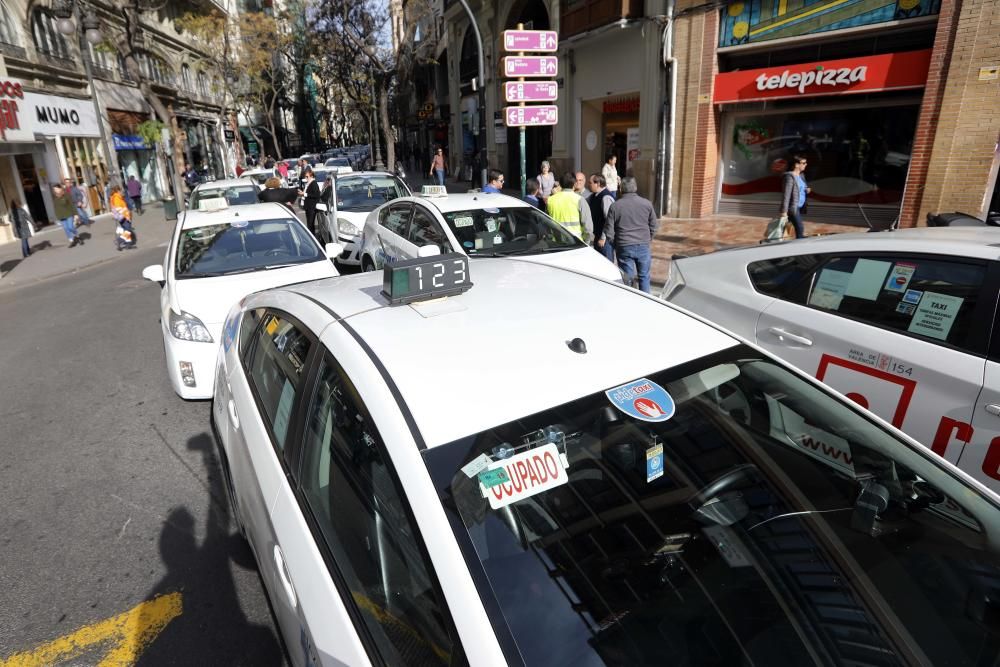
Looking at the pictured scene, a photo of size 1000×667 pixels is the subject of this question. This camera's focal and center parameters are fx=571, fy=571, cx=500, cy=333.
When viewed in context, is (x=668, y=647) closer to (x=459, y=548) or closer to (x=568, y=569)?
(x=568, y=569)

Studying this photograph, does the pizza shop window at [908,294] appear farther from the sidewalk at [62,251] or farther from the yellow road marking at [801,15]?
the sidewalk at [62,251]

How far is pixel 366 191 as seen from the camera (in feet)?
38.7

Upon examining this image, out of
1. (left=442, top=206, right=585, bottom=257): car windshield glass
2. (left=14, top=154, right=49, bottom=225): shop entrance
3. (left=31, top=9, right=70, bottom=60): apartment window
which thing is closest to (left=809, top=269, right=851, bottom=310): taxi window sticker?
(left=442, top=206, right=585, bottom=257): car windshield glass

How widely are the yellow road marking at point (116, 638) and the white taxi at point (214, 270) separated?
2185 millimetres

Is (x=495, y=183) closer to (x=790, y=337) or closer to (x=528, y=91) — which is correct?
(x=528, y=91)

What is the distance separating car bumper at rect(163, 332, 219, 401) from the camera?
4.82 metres

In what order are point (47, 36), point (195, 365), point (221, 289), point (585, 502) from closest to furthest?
point (585, 502), point (195, 365), point (221, 289), point (47, 36)

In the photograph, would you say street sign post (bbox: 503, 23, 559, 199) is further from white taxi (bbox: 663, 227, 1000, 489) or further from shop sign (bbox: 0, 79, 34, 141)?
shop sign (bbox: 0, 79, 34, 141)

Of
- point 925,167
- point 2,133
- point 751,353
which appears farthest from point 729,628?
point 2,133

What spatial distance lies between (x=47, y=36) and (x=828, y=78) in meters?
25.8

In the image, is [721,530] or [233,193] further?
[233,193]

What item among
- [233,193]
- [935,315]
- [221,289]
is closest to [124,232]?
[233,193]

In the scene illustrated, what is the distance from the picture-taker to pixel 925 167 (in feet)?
33.7

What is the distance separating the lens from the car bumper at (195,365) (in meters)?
4.82
